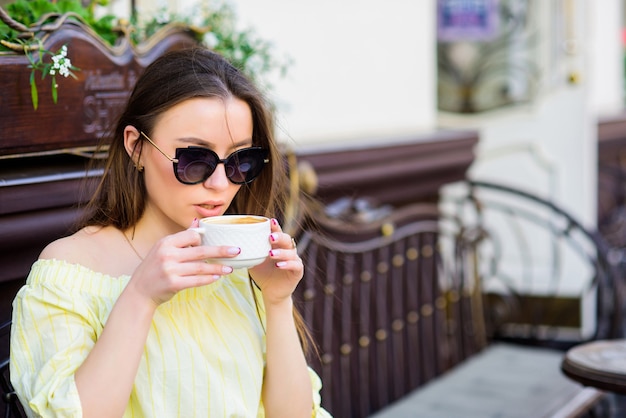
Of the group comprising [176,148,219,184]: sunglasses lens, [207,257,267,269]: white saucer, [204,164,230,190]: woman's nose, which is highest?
[176,148,219,184]: sunglasses lens

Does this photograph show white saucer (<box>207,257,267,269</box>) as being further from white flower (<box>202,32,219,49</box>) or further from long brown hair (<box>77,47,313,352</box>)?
white flower (<box>202,32,219,49</box>)

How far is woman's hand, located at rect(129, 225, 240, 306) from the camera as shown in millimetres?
1652

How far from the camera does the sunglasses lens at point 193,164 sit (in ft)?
5.94

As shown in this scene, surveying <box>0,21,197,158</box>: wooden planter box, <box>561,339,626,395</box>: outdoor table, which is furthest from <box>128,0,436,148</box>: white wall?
<box>561,339,626,395</box>: outdoor table

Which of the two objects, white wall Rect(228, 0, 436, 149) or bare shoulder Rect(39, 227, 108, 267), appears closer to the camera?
bare shoulder Rect(39, 227, 108, 267)

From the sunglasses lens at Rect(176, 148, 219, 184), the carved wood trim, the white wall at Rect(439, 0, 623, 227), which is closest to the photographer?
the sunglasses lens at Rect(176, 148, 219, 184)

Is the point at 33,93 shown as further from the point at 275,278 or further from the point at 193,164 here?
the point at 275,278

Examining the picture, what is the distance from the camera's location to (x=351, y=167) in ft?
13.0

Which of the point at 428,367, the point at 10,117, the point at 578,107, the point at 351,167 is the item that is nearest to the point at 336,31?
the point at 351,167

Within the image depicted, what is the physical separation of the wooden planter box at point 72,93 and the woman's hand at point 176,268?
0.68 meters

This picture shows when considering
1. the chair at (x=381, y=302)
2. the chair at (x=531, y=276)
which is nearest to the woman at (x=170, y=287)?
the chair at (x=381, y=302)

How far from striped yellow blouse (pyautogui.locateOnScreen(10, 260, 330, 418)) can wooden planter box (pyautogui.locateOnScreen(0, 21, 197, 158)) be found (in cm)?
51

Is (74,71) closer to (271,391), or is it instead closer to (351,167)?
(271,391)

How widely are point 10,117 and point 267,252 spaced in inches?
30.8
